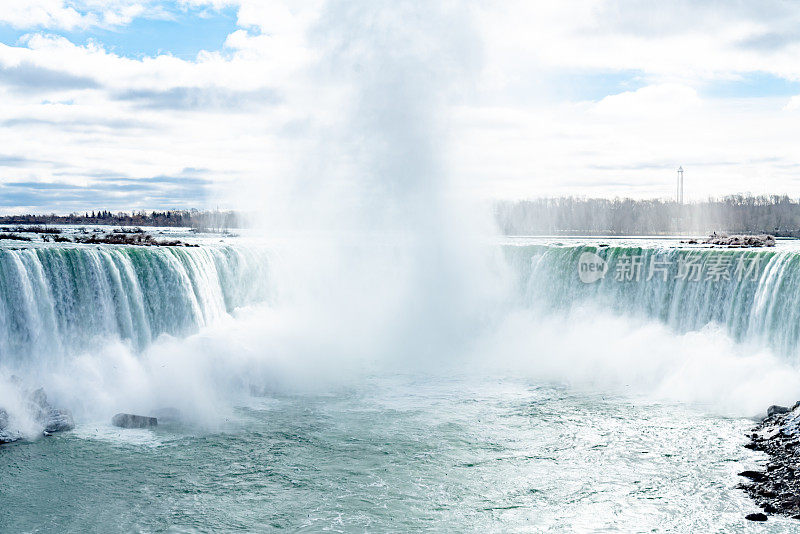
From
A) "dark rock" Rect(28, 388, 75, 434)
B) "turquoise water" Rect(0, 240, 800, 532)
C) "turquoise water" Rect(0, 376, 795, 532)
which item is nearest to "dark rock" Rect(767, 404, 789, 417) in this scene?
"turquoise water" Rect(0, 240, 800, 532)

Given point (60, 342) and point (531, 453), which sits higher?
point (60, 342)

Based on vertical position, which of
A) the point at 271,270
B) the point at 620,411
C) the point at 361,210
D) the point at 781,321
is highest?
the point at 361,210

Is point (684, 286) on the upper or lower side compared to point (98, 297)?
lower

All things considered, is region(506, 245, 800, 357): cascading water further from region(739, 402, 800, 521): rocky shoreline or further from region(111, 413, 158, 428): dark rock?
region(111, 413, 158, 428): dark rock

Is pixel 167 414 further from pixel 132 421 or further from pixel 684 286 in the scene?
pixel 684 286

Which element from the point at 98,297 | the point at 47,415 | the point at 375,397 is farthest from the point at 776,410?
the point at 98,297

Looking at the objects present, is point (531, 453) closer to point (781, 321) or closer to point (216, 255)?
point (781, 321)

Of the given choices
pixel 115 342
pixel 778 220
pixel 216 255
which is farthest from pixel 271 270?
pixel 778 220
